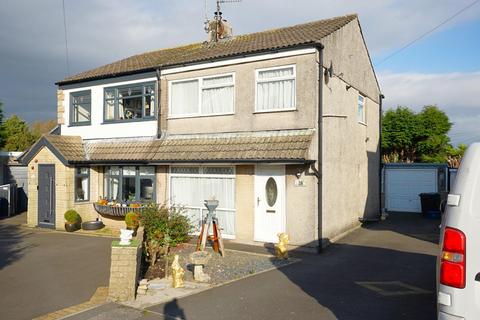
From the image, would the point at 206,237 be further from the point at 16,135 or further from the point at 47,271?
the point at 16,135

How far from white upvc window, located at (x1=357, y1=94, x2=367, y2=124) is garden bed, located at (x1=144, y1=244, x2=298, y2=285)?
8.06 meters

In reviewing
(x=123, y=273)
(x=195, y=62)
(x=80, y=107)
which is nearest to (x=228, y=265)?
(x=123, y=273)

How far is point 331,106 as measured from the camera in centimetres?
1369

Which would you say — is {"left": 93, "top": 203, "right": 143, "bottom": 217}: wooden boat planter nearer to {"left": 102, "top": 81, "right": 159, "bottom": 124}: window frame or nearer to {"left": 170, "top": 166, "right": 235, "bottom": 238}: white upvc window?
{"left": 170, "top": 166, "right": 235, "bottom": 238}: white upvc window

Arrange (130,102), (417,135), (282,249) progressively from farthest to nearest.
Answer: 1. (417,135)
2. (130,102)
3. (282,249)

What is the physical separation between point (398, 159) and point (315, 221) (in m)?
24.2

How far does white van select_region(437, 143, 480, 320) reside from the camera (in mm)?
3695

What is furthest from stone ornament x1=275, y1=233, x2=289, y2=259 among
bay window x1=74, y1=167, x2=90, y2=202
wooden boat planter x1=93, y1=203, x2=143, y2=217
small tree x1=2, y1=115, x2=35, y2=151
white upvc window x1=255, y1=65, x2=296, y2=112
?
small tree x1=2, y1=115, x2=35, y2=151

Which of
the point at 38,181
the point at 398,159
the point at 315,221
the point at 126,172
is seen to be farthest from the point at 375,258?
the point at 398,159

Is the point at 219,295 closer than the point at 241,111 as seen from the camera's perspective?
Yes

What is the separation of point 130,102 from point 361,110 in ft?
29.8

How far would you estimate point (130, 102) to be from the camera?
56.1 ft

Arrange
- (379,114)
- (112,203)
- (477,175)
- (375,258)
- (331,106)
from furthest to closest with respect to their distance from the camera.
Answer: (379,114)
(112,203)
(331,106)
(375,258)
(477,175)

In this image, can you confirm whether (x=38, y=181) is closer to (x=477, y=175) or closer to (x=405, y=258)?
(x=405, y=258)
